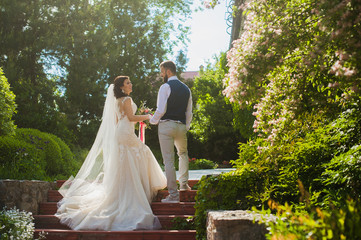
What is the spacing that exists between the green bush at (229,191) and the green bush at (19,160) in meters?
5.11

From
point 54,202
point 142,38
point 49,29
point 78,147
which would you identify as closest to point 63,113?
point 78,147

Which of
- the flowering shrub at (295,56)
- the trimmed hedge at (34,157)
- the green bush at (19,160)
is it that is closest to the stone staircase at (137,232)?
the flowering shrub at (295,56)

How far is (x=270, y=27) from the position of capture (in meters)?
3.80

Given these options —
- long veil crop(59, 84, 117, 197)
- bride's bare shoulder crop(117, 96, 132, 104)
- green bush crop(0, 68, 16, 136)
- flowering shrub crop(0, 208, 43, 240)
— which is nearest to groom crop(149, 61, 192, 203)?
bride's bare shoulder crop(117, 96, 132, 104)

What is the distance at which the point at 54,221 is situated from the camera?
6109 millimetres

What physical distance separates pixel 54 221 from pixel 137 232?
1548 millimetres

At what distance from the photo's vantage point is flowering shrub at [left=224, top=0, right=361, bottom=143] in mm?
3182

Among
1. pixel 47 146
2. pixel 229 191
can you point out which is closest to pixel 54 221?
pixel 229 191

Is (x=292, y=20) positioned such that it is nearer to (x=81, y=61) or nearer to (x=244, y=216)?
(x=244, y=216)

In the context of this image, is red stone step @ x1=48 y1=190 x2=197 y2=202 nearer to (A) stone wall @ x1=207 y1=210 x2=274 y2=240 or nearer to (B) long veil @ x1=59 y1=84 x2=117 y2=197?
(B) long veil @ x1=59 y1=84 x2=117 y2=197

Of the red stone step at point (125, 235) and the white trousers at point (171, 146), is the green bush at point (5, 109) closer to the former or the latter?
the red stone step at point (125, 235)

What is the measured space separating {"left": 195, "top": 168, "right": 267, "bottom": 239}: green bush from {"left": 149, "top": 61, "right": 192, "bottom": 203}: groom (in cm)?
131

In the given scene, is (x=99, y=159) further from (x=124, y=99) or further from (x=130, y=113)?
(x=124, y=99)

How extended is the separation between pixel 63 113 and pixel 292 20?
1378 centimetres
